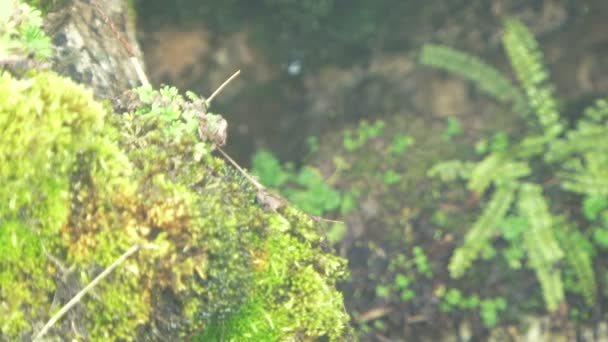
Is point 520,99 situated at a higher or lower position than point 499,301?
higher

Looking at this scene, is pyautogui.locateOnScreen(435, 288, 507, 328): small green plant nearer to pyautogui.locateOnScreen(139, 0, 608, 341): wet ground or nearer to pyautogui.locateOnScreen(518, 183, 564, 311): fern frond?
pyautogui.locateOnScreen(518, 183, 564, 311): fern frond

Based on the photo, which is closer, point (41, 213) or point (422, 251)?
point (41, 213)

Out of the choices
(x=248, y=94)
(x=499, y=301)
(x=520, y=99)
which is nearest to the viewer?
(x=499, y=301)

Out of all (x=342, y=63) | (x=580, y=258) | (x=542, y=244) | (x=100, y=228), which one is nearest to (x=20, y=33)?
(x=100, y=228)

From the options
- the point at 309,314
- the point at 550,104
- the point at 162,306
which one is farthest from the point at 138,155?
the point at 550,104

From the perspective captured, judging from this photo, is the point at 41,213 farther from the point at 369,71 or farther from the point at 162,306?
the point at 369,71

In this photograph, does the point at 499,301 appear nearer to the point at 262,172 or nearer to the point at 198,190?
the point at 262,172

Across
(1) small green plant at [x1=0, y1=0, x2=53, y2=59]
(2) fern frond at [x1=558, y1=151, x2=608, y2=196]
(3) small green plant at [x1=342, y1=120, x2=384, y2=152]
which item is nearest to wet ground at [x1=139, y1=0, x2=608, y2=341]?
(3) small green plant at [x1=342, y1=120, x2=384, y2=152]

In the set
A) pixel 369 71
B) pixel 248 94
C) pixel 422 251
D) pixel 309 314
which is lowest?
pixel 309 314

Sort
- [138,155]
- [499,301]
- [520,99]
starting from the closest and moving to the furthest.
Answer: [138,155] < [499,301] < [520,99]
